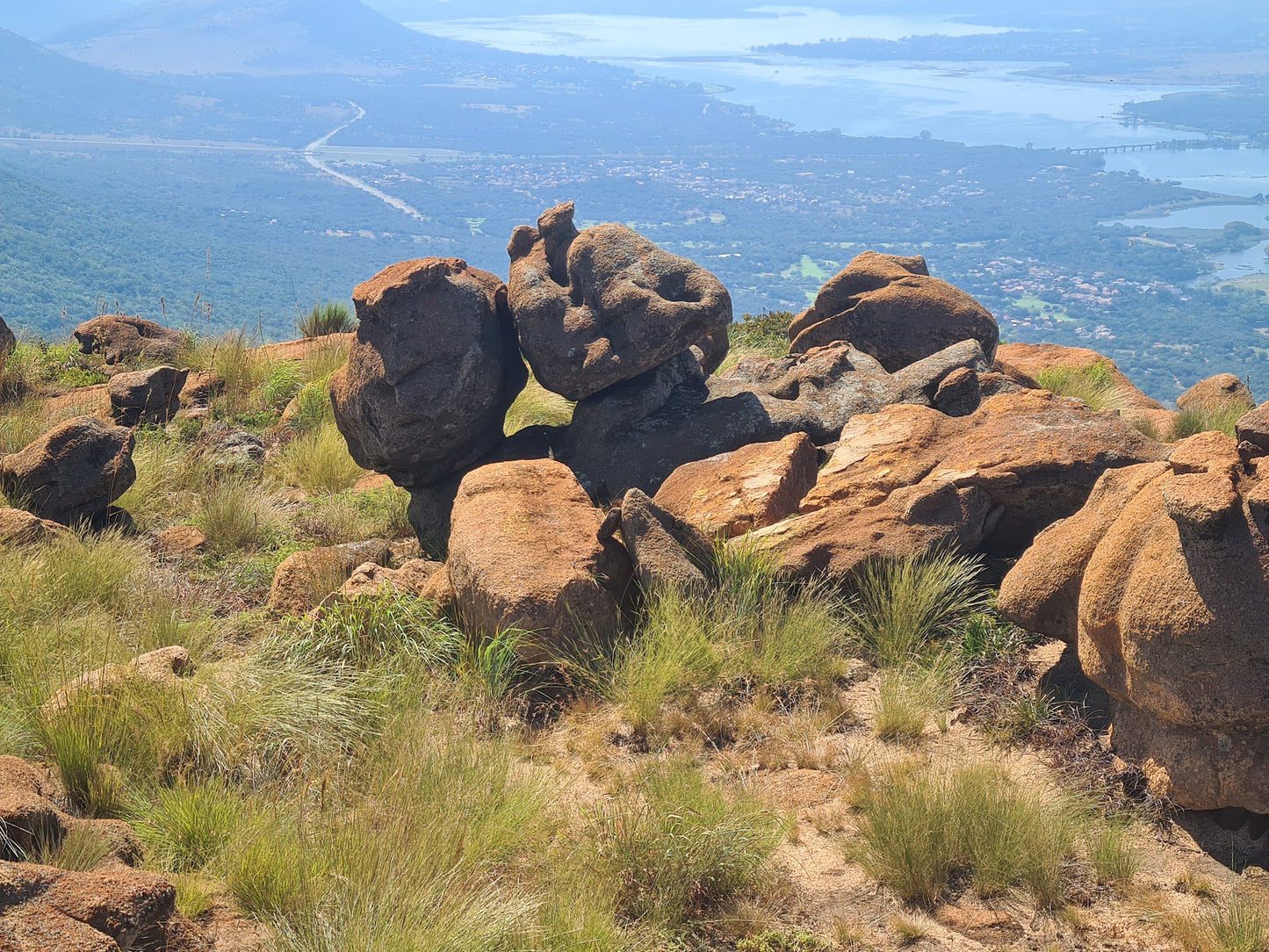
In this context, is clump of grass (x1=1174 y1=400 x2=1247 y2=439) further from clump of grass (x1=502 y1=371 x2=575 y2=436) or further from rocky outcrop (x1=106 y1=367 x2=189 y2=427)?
rocky outcrop (x1=106 y1=367 x2=189 y2=427)

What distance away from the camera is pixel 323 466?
448 inches

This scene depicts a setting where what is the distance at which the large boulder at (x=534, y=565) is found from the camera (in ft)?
21.7

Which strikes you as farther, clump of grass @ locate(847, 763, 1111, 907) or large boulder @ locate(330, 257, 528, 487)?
large boulder @ locate(330, 257, 528, 487)

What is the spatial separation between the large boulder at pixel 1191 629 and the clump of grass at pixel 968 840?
0.63 m

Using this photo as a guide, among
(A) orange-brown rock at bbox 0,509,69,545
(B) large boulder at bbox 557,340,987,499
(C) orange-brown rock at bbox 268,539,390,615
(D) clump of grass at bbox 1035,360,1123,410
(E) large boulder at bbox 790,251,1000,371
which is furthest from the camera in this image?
(D) clump of grass at bbox 1035,360,1123,410

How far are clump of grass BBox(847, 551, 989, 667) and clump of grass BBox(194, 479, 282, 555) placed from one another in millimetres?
5805

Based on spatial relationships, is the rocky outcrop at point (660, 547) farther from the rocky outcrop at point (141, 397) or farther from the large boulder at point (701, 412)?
the rocky outcrop at point (141, 397)

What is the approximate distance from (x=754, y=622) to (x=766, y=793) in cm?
154

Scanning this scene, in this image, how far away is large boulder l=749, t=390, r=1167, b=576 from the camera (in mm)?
7289

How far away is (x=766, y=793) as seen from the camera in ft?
17.6

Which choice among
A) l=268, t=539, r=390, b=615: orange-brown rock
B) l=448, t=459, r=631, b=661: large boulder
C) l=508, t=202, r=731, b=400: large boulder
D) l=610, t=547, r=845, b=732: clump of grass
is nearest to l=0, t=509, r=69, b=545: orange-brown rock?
l=268, t=539, r=390, b=615: orange-brown rock

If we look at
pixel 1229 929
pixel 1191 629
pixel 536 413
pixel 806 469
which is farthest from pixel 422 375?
pixel 1229 929

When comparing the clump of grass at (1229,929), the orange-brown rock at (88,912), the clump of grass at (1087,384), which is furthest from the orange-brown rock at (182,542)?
the clump of grass at (1087,384)

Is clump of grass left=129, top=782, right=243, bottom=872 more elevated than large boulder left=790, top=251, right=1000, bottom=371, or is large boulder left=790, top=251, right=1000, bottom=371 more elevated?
large boulder left=790, top=251, right=1000, bottom=371
